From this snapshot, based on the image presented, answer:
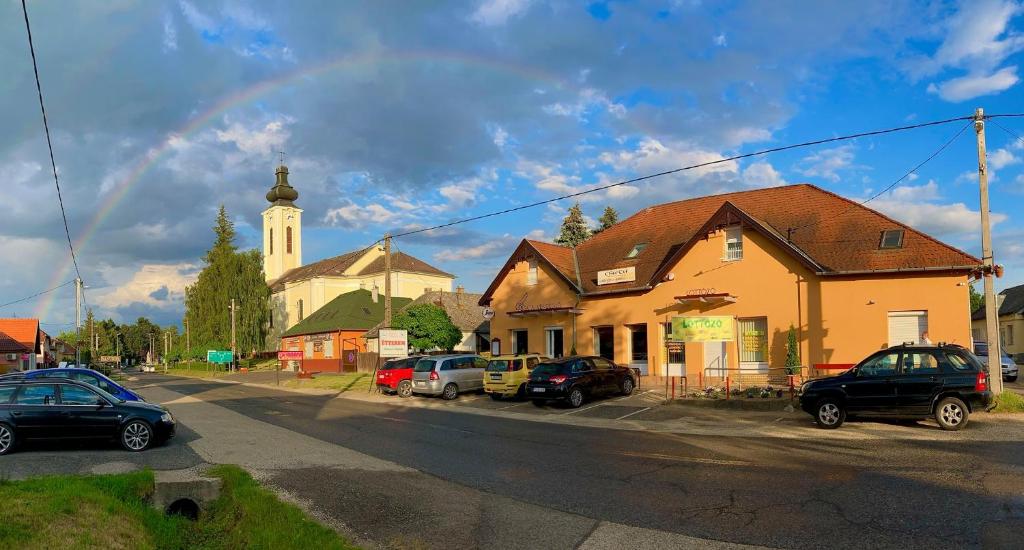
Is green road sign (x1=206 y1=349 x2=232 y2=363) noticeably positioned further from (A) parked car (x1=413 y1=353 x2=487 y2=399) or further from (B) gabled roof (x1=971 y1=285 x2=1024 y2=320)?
(B) gabled roof (x1=971 y1=285 x2=1024 y2=320)

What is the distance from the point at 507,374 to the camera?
79.6ft

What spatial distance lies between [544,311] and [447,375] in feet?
19.5

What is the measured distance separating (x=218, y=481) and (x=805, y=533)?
7740 millimetres

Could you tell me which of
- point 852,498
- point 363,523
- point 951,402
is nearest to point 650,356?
point 951,402

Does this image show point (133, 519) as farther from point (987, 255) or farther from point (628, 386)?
point (987, 255)

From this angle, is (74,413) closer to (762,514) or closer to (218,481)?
(218,481)

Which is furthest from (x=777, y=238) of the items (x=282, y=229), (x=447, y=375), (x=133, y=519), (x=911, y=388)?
(x=282, y=229)

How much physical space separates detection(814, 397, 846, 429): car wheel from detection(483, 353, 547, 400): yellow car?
10624 millimetres

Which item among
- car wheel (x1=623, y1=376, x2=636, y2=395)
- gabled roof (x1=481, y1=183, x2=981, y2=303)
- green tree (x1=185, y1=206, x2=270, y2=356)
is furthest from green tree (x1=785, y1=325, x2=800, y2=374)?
green tree (x1=185, y1=206, x2=270, y2=356)

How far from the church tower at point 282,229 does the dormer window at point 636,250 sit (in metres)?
69.3

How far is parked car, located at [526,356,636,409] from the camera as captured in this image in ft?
69.7

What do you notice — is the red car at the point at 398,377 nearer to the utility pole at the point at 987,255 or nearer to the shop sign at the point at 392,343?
the shop sign at the point at 392,343

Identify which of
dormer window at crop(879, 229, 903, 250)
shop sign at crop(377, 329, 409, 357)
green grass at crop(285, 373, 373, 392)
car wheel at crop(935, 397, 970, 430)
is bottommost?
green grass at crop(285, 373, 373, 392)

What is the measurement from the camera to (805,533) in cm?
709
